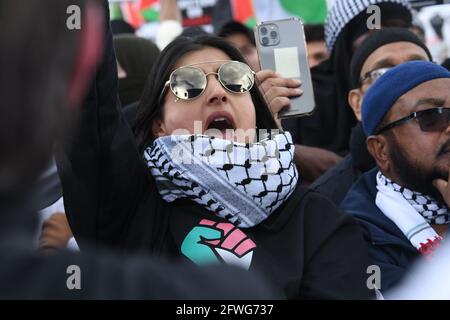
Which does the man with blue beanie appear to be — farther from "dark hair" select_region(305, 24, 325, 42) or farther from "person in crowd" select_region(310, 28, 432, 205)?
"dark hair" select_region(305, 24, 325, 42)

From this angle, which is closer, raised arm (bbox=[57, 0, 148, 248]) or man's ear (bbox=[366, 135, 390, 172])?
raised arm (bbox=[57, 0, 148, 248])

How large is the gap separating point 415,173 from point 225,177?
2.44 ft

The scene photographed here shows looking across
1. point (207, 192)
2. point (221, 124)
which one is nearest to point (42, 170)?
point (207, 192)

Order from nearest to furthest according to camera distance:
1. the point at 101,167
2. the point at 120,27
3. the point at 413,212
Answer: the point at 101,167, the point at 413,212, the point at 120,27

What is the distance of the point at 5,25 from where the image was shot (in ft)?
2.59

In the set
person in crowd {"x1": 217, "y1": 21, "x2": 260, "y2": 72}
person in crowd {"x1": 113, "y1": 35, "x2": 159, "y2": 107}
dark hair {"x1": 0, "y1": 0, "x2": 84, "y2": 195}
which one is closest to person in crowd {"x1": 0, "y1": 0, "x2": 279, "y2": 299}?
dark hair {"x1": 0, "y1": 0, "x2": 84, "y2": 195}

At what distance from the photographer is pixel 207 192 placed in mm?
2158

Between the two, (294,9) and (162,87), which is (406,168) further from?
(294,9)

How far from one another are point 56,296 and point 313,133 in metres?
2.93

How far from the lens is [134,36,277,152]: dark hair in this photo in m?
2.38

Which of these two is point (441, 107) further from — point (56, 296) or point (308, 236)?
point (56, 296)

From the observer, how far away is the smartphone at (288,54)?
8.66 ft

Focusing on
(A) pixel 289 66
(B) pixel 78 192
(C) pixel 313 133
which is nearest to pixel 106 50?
(B) pixel 78 192

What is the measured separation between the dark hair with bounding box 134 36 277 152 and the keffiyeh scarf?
1.53ft
